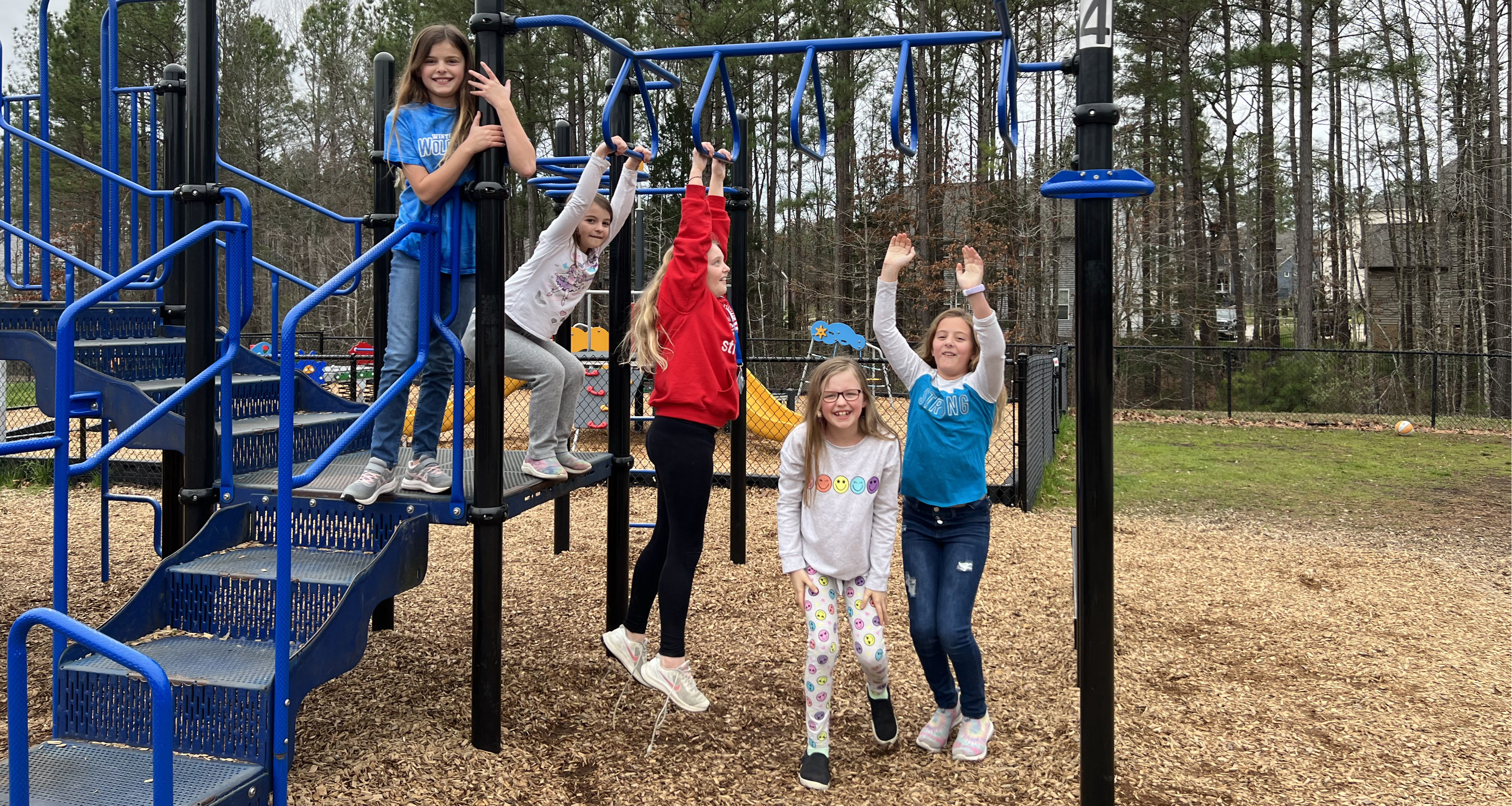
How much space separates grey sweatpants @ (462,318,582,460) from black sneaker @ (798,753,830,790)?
1455mm

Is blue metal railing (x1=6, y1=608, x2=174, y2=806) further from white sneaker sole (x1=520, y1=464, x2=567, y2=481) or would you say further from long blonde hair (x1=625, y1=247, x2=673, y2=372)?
white sneaker sole (x1=520, y1=464, x2=567, y2=481)

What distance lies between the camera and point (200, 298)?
3.41 meters

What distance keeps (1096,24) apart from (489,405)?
2073 mm

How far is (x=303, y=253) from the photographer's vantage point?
88.9 ft

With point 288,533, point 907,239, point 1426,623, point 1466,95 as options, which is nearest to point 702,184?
point 907,239

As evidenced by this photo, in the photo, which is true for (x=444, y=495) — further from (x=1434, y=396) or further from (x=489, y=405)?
(x=1434, y=396)

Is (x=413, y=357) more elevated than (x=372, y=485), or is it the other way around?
(x=413, y=357)

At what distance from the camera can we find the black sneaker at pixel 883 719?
131 inches

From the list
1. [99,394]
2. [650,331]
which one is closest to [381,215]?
[99,394]

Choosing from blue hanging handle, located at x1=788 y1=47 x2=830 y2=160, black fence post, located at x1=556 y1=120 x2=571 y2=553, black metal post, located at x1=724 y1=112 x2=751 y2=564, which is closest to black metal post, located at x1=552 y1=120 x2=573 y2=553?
black fence post, located at x1=556 y1=120 x2=571 y2=553

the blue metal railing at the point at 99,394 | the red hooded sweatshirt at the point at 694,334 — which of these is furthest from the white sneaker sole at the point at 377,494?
the red hooded sweatshirt at the point at 694,334

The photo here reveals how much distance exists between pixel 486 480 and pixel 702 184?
119cm

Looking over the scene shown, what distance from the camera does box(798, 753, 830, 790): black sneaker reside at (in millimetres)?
3062

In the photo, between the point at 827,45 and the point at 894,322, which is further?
the point at 827,45
